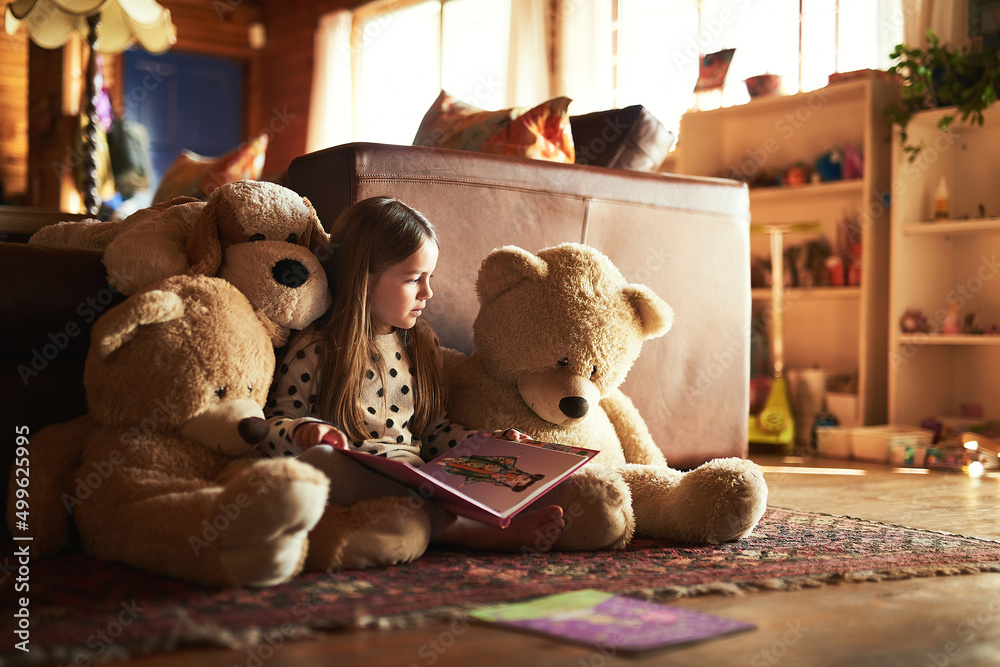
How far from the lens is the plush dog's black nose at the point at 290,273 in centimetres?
142

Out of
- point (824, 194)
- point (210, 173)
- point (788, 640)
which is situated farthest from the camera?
point (824, 194)

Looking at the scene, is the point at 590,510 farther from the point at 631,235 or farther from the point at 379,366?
the point at 631,235

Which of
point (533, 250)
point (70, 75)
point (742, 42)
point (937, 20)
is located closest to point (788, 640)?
point (533, 250)

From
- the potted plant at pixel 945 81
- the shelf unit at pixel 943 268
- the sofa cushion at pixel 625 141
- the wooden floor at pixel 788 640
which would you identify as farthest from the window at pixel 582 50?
the wooden floor at pixel 788 640

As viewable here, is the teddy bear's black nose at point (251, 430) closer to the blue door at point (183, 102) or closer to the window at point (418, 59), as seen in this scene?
the window at point (418, 59)

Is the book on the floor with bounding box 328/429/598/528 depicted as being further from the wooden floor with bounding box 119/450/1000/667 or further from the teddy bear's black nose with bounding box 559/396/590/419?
the wooden floor with bounding box 119/450/1000/667

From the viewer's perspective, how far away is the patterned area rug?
0.94 meters

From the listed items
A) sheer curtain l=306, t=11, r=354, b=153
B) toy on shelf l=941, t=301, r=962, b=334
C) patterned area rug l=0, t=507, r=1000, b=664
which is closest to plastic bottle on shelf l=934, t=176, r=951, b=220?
toy on shelf l=941, t=301, r=962, b=334

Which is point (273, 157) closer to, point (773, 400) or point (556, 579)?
point (773, 400)

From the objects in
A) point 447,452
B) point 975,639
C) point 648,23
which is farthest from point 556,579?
point 648,23

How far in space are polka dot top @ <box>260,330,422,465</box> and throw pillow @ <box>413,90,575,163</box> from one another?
2.37 ft

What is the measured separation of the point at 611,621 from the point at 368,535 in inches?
14.1

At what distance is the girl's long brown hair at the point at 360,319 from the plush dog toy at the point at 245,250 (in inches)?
1.4

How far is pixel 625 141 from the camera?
86.4 inches
